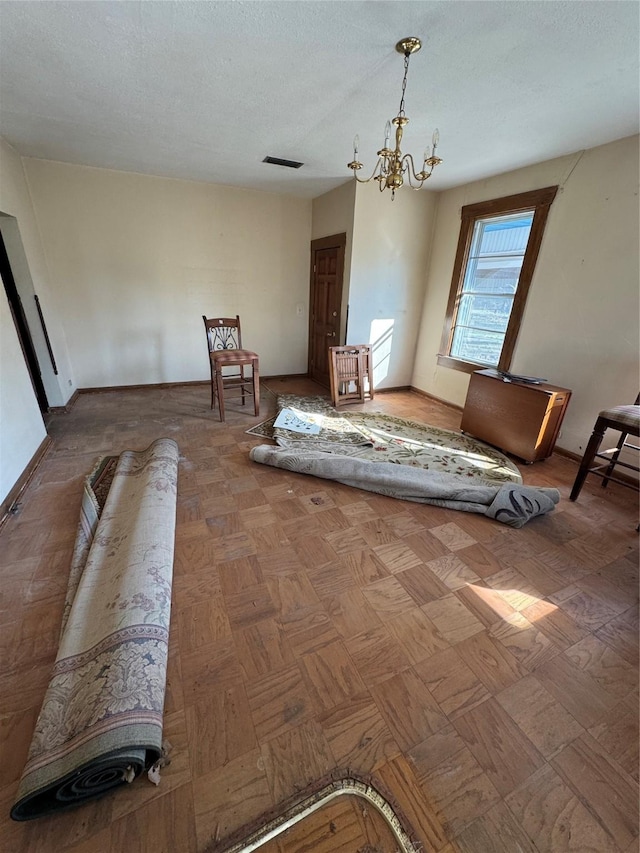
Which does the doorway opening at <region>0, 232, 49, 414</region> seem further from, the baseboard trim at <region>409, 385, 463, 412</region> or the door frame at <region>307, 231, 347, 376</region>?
the baseboard trim at <region>409, 385, 463, 412</region>

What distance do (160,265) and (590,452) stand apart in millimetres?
4743

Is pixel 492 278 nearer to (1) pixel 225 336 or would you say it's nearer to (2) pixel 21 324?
(1) pixel 225 336

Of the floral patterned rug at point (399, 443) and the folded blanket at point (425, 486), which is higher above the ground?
the folded blanket at point (425, 486)

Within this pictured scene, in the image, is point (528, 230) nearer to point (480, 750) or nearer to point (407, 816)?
point (480, 750)

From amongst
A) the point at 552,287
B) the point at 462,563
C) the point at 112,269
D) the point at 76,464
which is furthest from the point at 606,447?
the point at 112,269

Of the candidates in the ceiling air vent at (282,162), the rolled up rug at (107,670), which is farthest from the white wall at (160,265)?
the rolled up rug at (107,670)

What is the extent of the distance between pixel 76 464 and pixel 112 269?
261 centimetres

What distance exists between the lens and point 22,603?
150cm

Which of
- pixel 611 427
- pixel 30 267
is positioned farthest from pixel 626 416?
pixel 30 267

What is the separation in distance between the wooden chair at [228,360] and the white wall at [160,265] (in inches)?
15.6

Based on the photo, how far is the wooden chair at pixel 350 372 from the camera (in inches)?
157

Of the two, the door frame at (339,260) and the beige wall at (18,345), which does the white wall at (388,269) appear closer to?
the door frame at (339,260)

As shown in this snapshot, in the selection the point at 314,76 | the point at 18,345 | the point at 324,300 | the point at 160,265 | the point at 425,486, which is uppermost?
the point at 314,76

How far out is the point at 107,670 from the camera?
1.11 metres
